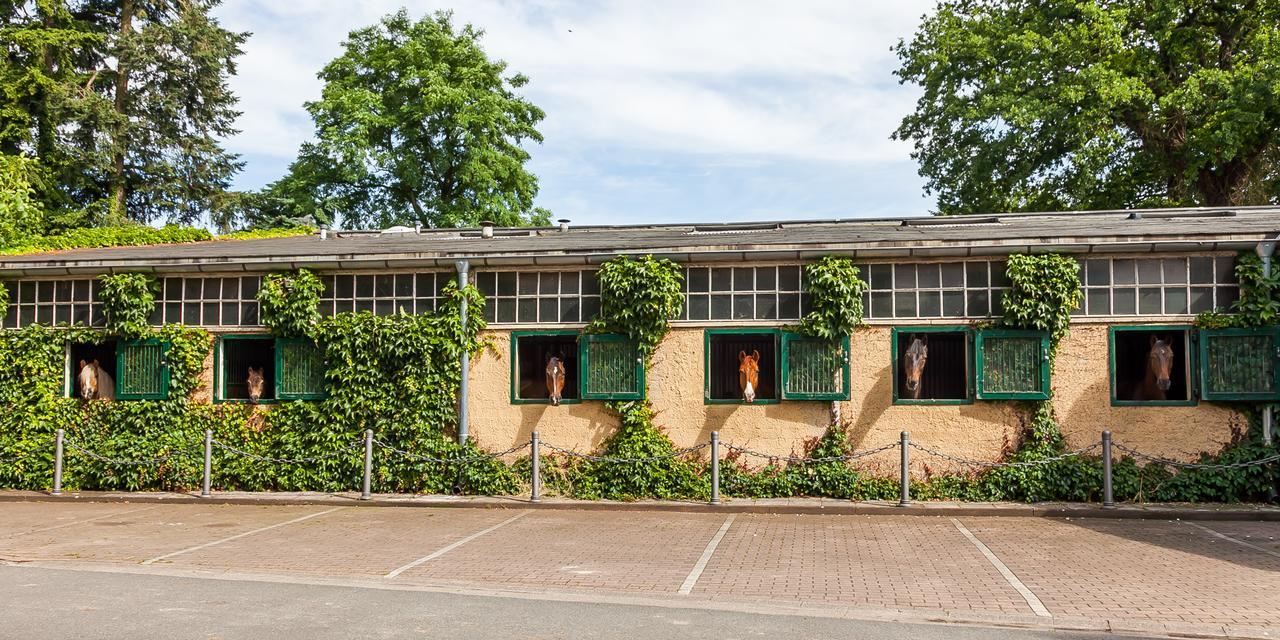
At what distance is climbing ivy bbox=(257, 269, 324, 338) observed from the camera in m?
14.9

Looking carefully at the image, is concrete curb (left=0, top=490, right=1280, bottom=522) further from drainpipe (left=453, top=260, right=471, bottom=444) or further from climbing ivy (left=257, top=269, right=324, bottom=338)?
climbing ivy (left=257, top=269, right=324, bottom=338)

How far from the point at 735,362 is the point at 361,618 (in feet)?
27.1

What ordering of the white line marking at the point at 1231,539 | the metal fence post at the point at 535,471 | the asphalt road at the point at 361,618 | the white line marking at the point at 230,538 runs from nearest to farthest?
1. the asphalt road at the point at 361,618
2. the white line marking at the point at 1231,539
3. the white line marking at the point at 230,538
4. the metal fence post at the point at 535,471

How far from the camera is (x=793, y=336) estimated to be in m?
13.9

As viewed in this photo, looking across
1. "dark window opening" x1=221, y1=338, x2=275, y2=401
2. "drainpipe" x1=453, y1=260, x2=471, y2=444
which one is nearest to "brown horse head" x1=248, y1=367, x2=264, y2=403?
"dark window opening" x1=221, y1=338, x2=275, y2=401

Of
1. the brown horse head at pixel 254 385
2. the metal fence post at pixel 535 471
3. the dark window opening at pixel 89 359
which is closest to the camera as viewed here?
the metal fence post at pixel 535 471

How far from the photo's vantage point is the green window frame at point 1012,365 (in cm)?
1334

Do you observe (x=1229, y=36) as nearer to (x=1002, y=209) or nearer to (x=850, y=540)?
(x=1002, y=209)

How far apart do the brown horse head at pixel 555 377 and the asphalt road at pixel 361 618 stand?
19.7 feet

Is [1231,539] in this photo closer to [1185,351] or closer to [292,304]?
[1185,351]

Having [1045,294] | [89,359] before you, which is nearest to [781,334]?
[1045,294]

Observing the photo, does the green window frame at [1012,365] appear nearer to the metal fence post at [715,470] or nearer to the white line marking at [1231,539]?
the white line marking at [1231,539]

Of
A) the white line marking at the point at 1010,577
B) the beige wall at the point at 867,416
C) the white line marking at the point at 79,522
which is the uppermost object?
the beige wall at the point at 867,416

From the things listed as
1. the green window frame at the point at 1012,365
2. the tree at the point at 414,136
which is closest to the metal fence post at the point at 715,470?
the green window frame at the point at 1012,365
